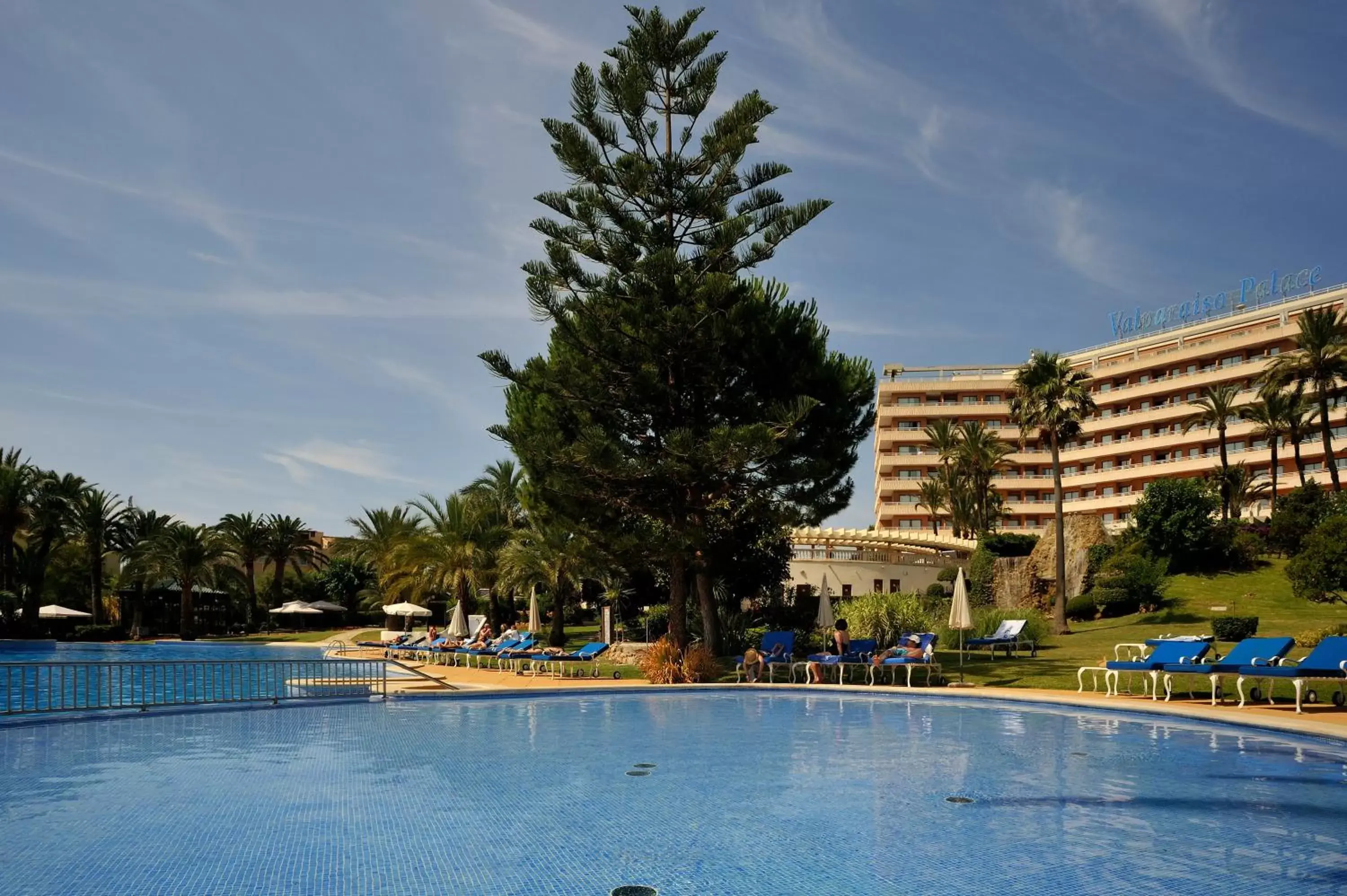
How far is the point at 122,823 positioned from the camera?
24.0 ft

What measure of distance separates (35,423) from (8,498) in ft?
57.9

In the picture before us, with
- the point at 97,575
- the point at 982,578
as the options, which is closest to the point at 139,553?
the point at 97,575

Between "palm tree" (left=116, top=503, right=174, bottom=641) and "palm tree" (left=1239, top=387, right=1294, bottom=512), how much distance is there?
171ft

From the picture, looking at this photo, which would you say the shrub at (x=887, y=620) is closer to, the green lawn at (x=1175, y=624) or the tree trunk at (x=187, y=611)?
the green lawn at (x=1175, y=624)

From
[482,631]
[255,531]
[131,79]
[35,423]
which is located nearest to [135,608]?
[255,531]

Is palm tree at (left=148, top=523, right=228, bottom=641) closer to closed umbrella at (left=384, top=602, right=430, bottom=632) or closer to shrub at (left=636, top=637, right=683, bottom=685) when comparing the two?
closed umbrella at (left=384, top=602, right=430, bottom=632)

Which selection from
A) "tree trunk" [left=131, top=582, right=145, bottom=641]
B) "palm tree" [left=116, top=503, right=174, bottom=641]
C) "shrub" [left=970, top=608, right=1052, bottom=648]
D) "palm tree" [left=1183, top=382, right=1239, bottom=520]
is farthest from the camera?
"palm tree" [left=1183, top=382, right=1239, bottom=520]

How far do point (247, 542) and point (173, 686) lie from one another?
109ft

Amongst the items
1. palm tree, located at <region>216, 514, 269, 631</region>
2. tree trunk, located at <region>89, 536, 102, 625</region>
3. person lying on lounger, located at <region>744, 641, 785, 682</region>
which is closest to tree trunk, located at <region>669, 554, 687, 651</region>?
person lying on lounger, located at <region>744, 641, 785, 682</region>

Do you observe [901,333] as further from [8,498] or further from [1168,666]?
[8,498]

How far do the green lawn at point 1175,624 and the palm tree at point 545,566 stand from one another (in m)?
12.5

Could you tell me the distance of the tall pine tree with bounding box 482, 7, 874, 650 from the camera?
2066 centimetres

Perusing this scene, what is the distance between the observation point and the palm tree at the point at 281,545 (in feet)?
167

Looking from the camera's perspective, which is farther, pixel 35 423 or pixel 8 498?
pixel 8 498
